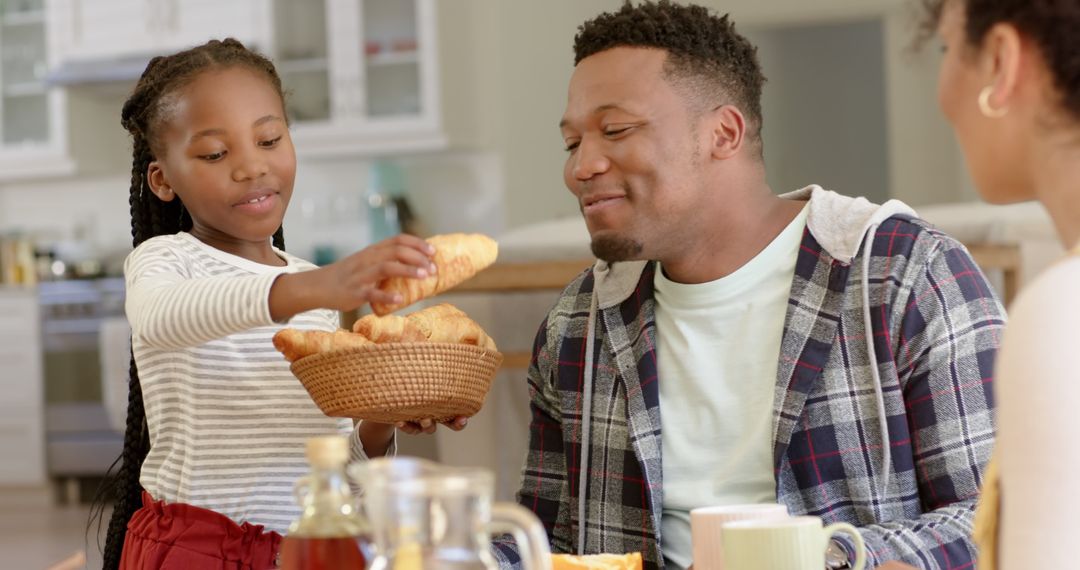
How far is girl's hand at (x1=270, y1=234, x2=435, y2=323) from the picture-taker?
3.80 feet

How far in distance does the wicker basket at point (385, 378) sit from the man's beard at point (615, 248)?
14.9 inches

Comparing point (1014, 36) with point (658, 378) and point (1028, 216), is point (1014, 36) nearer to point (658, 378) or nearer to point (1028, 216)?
point (658, 378)

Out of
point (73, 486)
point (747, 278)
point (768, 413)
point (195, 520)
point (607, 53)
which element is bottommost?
point (73, 486)

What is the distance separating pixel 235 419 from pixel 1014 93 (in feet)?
3.46

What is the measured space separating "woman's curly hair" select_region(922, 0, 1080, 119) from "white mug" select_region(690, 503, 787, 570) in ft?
1.29

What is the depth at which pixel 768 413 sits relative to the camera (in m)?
1.60

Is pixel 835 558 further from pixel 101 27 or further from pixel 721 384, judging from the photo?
pixel 101 27

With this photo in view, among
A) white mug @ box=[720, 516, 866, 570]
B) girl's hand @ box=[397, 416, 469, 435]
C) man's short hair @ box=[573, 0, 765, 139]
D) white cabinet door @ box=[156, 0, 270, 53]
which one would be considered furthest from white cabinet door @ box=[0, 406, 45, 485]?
white mug @ box=[720, 516, 866, 570]

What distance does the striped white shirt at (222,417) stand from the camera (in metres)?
1.61

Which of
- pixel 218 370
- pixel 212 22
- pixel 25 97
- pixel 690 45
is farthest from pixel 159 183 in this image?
pixel 25 97

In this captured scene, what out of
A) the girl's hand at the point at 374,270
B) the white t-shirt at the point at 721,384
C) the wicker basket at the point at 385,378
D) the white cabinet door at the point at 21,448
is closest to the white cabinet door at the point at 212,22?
the white cabinet door at the point at 21,448

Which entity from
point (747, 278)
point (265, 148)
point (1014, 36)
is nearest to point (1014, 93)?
point (1014, 36)

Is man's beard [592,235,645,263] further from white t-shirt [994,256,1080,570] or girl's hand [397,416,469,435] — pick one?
white t-shirt [994,256,1080,570]

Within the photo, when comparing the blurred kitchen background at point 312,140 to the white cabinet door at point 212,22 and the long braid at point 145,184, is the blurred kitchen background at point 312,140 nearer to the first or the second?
the white cabinet door at point 212,22
